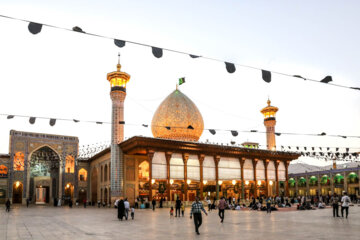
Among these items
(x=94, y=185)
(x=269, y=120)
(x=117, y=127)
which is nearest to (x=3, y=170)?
(x=94, y=185)

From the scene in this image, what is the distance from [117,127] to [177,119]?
286 inches

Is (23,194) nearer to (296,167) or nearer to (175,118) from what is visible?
(175,118)

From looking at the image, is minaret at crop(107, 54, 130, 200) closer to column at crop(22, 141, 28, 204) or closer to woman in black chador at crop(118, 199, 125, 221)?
woman in black chador at crop(118, 199, 125, 221)

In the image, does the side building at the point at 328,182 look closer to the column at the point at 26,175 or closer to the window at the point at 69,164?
the window at the point at 69,164

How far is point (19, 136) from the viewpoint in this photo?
159ft

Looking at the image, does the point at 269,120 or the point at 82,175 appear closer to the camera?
the point at 269,120

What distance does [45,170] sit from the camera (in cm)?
5306

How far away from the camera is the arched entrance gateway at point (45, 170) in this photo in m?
50.8

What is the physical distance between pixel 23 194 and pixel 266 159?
102 ft

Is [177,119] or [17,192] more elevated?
[177,119]

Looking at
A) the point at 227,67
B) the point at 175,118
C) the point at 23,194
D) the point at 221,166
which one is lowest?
the point at 23,194

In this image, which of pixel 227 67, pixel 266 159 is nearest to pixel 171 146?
pixel 266 159

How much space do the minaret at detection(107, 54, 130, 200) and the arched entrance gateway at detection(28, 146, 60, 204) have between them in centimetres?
1657

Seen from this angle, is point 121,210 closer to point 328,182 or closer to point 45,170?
point 45,170
